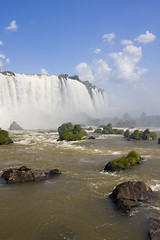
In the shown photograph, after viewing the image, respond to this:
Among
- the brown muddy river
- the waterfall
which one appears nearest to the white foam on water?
the brown muddy river

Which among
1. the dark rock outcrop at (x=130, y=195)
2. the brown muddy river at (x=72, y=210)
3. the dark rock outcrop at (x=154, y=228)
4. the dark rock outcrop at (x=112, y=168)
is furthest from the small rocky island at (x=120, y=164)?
the dark rock outcrop at (x=154, y=228)

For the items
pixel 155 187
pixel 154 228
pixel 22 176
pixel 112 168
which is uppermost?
pixel 22 176

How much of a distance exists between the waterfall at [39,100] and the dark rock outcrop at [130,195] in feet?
145

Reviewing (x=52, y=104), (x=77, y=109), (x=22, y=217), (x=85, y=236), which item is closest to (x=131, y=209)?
(x=85, y=236)

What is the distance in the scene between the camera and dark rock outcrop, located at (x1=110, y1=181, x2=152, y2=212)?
6562 millimetres

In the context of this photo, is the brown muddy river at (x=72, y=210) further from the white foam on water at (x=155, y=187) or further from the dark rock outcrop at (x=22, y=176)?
the dark rock outcrop at (x=22, y=176)

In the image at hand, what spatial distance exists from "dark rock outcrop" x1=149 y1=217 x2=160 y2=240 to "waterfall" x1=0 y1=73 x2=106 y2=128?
4608 centimetres

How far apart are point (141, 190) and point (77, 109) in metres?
66.0

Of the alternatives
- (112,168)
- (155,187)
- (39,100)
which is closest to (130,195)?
(155,187)

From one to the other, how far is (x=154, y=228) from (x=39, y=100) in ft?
188

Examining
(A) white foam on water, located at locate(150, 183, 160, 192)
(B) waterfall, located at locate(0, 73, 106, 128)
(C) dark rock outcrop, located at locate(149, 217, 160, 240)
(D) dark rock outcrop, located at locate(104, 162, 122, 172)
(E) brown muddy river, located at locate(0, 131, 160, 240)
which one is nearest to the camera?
(C) dark rock outcrop, located at locate(149, 217, 160, 240)

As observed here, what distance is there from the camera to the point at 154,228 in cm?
518

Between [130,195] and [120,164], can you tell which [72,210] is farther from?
[120,164]

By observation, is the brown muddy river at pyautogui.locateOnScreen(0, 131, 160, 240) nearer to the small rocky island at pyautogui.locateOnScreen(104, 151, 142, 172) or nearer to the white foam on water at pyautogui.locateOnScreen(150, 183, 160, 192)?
the white foam on water at pyautogui.locateOnScreen(150, 183, 160, 192)
